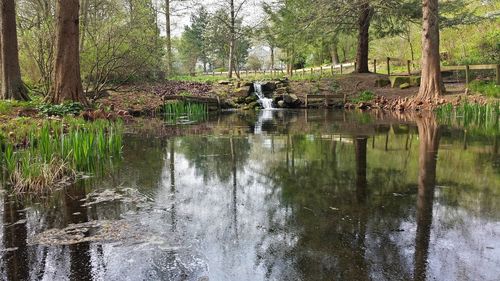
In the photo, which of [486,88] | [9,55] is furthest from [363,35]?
[9,55]

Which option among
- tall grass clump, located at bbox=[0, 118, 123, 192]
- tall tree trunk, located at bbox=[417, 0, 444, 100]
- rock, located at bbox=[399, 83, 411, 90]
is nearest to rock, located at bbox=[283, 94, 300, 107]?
rock, located at bbox=[399, 83, 411, 90]

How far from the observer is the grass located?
15.2m

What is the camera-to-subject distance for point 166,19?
29.8m

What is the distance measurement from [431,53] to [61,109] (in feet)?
44.4

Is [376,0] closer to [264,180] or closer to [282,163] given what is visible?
[282,163]

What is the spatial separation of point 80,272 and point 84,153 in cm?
367

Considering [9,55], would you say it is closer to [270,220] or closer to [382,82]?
[270,220]

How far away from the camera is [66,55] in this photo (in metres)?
11.6

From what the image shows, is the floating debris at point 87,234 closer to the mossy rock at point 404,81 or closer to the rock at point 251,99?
the rock at point 251,99

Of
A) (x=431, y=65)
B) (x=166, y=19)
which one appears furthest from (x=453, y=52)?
(x=166, y=19)

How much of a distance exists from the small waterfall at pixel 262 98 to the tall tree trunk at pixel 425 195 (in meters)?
12.9

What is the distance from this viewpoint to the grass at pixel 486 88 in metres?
15.2

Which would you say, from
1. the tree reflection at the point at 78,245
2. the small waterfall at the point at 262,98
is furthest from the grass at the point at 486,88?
the tree reflection at the point at 78,245

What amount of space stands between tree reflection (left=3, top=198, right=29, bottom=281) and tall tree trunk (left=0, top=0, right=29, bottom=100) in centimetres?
945
